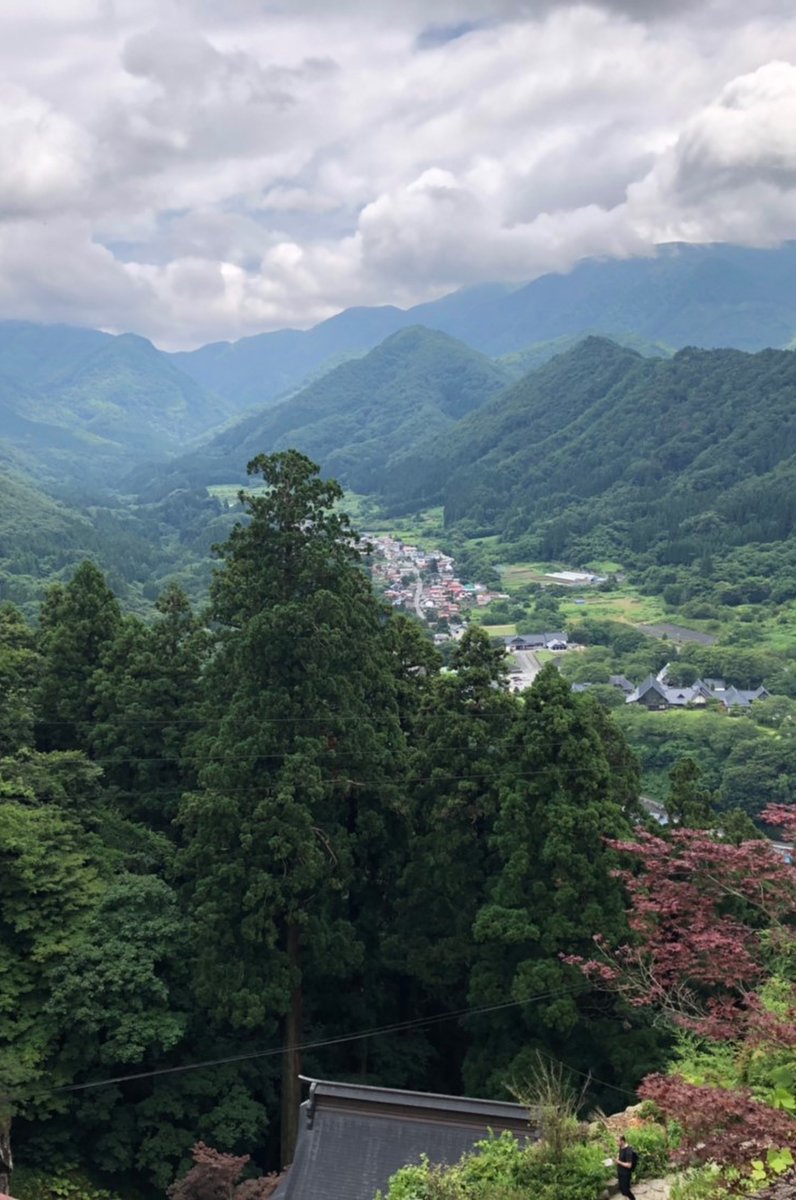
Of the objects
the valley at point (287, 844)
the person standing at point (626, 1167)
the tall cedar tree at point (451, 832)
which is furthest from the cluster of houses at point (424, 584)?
the person standing at point (626, 1167)

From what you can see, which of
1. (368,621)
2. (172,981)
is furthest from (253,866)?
(368,621)

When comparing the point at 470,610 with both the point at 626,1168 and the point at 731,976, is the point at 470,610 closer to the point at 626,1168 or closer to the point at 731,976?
the point at 731,976

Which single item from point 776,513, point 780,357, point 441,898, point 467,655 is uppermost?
point 780,357

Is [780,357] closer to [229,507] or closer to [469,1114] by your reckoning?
[229,507]

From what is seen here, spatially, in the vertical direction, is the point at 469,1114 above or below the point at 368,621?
below

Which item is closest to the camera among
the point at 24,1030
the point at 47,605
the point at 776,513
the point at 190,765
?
the point at 24,1030

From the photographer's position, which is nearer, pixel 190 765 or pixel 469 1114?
pixel 469 1114

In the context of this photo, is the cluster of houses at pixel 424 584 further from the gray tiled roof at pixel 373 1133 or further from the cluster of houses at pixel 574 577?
the gray tiled roof at pixel 373 1133
